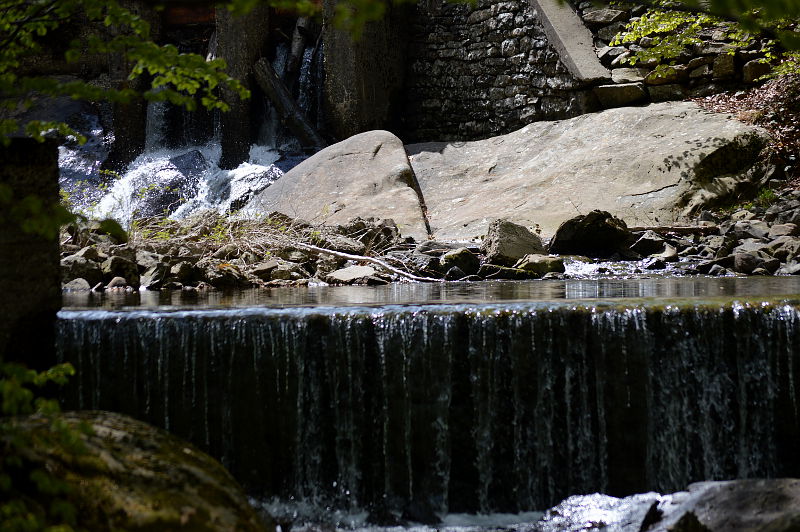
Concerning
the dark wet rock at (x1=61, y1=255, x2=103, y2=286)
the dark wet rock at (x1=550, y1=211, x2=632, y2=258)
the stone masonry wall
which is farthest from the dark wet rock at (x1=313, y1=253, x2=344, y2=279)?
the stone masonry wall

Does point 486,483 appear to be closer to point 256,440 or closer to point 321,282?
point 256,440

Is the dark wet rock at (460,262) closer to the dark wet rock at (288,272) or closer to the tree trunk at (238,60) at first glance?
the dark wet rock at (288,272)

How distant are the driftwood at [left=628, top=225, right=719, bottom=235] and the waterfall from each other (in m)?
4.15

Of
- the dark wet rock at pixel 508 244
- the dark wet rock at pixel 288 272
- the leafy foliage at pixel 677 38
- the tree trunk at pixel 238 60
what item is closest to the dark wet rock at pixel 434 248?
the dark wet rock at pixel 508 244

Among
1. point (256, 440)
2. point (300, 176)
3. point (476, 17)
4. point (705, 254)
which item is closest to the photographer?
point (256, 440)

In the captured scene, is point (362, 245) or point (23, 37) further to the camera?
point (362, 245)

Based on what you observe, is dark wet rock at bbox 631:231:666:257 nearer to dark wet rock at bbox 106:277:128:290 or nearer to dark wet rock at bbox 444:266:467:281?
dark wet rock at bbox 444:266:467:281

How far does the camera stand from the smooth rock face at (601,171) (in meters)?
8.75

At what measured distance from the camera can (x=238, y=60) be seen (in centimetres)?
1309

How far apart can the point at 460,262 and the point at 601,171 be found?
3.28 metres

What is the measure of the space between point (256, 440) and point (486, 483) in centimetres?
114

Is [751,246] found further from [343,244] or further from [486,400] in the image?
[486,400]

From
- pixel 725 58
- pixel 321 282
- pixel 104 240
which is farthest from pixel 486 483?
pixel 725 58

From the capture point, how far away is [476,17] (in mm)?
12484
